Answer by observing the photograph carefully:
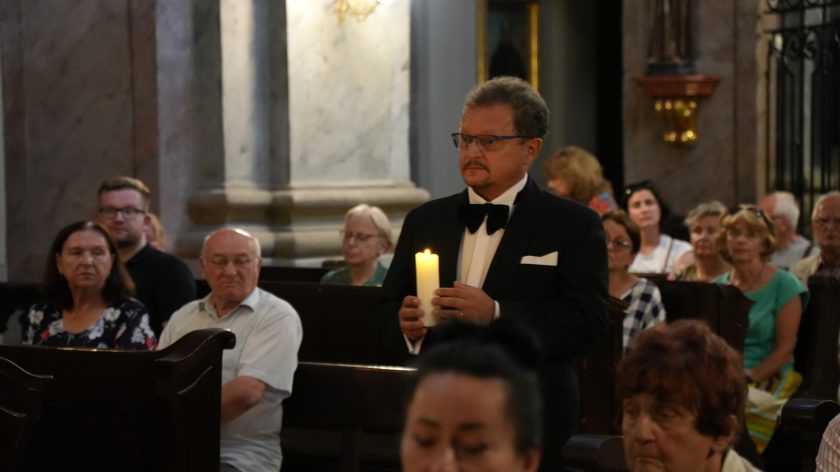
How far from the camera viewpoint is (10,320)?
319 inches

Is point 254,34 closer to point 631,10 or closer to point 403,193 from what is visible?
point 403,193


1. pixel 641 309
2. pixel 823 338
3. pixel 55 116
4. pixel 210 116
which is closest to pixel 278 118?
pixel 210 116

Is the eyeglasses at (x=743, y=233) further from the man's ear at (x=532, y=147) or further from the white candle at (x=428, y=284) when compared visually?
the white candle at (x=428, y=284)

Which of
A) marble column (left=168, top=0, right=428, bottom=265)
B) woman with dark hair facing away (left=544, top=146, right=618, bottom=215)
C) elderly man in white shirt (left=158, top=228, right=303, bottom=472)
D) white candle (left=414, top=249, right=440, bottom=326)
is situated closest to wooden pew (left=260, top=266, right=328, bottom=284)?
marble column (left=168, top=0, right=428, bottom=265)

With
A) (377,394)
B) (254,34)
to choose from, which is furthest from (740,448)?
(254,34)

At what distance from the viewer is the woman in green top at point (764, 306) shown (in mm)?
6918

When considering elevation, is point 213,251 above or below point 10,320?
above

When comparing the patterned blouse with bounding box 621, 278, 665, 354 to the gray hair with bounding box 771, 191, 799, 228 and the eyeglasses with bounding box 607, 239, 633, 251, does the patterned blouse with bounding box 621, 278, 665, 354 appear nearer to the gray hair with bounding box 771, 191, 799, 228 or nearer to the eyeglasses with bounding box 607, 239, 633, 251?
Answer: the eyeglasses with bounding box 607, 239, 633, 251

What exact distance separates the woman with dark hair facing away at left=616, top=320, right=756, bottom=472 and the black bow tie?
2.15 ft

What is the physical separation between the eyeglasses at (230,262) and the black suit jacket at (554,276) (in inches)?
69.8

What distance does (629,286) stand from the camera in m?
6.80

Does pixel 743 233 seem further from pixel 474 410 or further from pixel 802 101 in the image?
pixel 474 410

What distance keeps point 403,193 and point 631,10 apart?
306 cm

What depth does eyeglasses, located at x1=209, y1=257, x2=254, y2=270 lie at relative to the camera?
541cm
